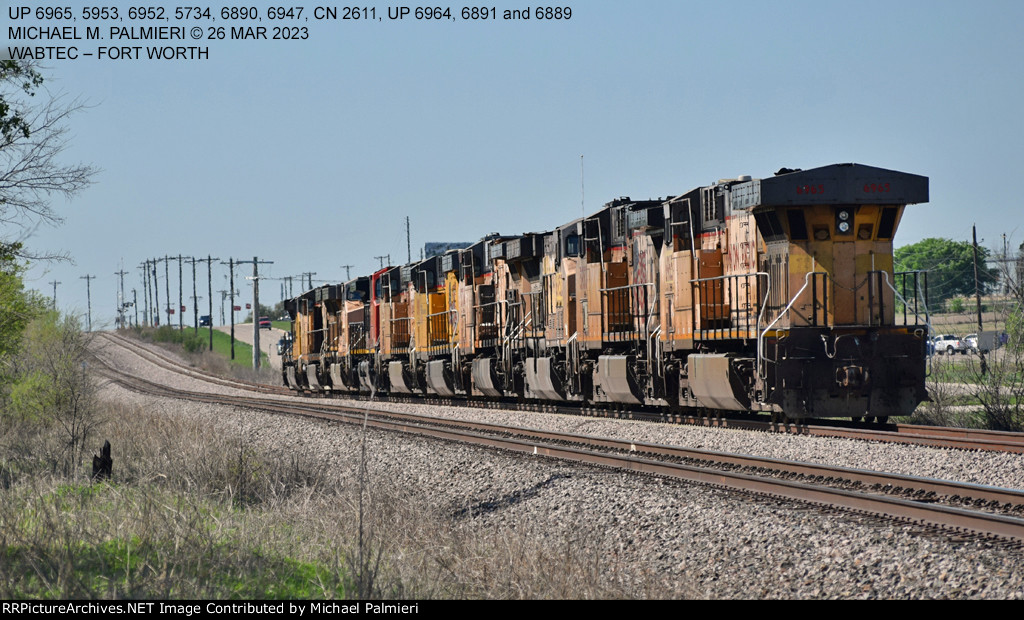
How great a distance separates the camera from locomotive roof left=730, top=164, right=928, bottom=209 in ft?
47.3

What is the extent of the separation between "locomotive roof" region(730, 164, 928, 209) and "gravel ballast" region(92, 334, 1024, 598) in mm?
3332

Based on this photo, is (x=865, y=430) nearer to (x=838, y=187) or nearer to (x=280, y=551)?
(x=838, y=187)

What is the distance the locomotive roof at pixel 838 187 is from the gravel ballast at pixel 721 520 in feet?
10.9

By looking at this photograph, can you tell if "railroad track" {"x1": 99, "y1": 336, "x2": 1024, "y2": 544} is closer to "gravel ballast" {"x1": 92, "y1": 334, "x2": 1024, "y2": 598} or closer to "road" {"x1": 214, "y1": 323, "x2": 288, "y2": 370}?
"gravel ballast" {"x1": 92, "y1": 334, "x2": 1024, "y2": 598}

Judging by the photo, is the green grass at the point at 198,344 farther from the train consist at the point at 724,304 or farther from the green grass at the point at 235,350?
the train consist at the point at 724,304

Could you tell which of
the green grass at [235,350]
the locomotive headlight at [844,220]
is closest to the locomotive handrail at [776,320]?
the locomotive headlight at [844,220]

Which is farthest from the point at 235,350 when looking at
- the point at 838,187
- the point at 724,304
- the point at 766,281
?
the point at 838,187

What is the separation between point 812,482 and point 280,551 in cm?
515

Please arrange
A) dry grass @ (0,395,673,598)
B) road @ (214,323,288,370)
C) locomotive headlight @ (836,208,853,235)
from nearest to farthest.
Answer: dry grass @ (0,395,673,598) < locomotive headlight @ (836,208,853,235) < road @ (214,323,288,370)

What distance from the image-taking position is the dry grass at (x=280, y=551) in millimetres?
6516

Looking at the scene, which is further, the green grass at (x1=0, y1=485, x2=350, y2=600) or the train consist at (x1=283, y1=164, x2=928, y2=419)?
the train consist at (x1=283, y1=164, x2=928, y2=419)

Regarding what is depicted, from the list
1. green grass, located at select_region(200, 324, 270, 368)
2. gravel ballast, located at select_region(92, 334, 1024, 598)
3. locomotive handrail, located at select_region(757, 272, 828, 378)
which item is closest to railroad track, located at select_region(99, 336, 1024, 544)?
gravel ballast, located at select_region(92, 334, 1024, 598)

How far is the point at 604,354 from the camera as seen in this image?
1983 centimetres
